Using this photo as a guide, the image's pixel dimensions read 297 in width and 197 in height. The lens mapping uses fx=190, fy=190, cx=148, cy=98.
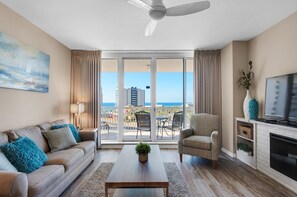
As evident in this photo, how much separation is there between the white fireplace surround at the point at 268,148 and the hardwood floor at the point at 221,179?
9cm

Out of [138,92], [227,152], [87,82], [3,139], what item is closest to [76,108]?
[87,82]

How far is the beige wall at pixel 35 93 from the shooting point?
2826 mm

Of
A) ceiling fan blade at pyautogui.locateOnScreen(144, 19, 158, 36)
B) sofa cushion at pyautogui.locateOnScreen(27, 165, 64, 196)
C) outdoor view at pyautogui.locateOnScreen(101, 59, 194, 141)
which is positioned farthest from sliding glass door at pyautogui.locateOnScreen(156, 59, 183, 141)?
sofa cushion at pyautogui.locateOnScreen(27, 165, 64, 196)

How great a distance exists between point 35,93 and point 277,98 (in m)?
4.29

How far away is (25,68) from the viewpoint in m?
3.16

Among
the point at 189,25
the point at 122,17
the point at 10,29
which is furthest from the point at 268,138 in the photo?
the point at 10,29

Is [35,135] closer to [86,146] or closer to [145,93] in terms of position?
[86,146]

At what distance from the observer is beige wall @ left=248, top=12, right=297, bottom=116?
310 cm

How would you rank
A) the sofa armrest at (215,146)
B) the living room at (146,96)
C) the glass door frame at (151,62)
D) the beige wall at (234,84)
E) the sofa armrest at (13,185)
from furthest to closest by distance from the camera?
the glass door frame at (151,62) → the beige wall at (234,84) → the sofa armrest at (215,146) → the living room at (146,96) → the sofa armrest at (13,185)

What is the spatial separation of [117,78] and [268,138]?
3.82 m

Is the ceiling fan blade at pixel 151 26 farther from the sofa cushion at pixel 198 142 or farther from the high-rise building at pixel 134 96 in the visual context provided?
the high-rise building at pixel 134 96

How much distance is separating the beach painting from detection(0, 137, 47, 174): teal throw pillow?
3.08 feet

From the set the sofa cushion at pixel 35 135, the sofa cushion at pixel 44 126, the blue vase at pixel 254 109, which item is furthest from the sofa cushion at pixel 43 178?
the blue vase at pixel 254 109

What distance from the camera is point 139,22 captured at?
3357 mm
